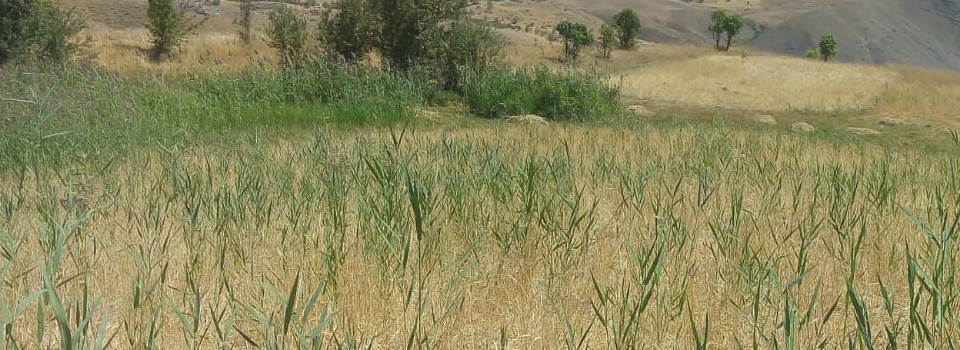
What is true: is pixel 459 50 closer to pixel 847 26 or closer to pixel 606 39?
pixel 606 39

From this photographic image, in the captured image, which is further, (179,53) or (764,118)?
(179,53)

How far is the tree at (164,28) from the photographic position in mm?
19500

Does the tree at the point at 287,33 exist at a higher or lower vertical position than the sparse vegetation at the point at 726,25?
lower

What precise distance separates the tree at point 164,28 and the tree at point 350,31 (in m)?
6.60

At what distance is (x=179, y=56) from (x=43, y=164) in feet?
54.9

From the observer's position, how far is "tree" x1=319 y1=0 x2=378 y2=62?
583 inches

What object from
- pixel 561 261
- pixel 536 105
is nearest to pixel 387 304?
pixel 561 261

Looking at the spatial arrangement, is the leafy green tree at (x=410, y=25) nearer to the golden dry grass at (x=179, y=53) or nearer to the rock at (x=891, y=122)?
the golden dry grass at (x=179, y=53)

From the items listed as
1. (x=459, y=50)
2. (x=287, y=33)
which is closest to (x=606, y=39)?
(x=287, y=33)

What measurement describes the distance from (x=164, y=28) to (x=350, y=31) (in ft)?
24.6

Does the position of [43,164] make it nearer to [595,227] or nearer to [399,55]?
[595,227]

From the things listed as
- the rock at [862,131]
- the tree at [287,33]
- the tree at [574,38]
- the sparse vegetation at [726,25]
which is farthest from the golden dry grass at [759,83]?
the sparse vegetation at [726,25]

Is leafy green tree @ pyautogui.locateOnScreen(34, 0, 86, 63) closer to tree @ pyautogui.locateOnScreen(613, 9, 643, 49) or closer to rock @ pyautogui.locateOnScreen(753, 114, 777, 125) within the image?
rock @ pyautogui.locateOnScreen(753, 114, 777, 125)

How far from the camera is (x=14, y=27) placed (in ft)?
44.9
